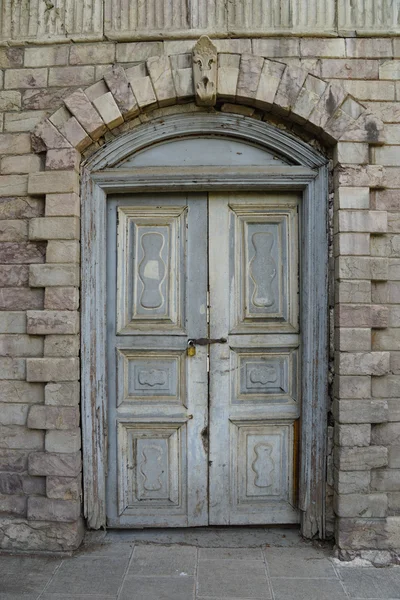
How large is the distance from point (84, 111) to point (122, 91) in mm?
298

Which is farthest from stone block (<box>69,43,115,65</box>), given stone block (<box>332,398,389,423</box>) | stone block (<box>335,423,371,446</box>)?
stone block (<box>335,423,371,446</box>)

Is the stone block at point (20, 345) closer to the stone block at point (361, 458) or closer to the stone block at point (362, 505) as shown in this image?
the stone block at point (361, 458)

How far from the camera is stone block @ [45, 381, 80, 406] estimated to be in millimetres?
3229

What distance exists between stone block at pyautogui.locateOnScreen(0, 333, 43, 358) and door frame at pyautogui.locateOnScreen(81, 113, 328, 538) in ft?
1.04

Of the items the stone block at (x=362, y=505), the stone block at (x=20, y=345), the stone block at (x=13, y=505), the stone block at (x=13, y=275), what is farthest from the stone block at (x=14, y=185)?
the stone block at (x=362, y=505)

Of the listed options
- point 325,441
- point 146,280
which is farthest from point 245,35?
point 325,441

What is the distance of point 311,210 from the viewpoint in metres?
3.34

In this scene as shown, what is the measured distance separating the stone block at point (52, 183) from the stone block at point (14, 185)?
7cm

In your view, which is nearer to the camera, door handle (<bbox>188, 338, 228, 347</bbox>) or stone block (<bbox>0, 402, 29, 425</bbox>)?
stone block (<bbox>0, 402, 29, 425</bbox>)

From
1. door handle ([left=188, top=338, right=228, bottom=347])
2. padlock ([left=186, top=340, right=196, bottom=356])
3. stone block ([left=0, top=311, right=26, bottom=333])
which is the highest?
stone block ([left=0, top=311, right=26, bottom=333])

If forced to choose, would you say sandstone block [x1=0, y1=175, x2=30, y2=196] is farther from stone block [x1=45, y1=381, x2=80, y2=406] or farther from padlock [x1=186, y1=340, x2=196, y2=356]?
padlock [x1=186, y1=340, x2=196, y2=356]

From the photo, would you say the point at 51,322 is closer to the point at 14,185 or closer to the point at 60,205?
the point at 60,205

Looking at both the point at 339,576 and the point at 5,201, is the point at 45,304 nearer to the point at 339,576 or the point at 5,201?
the point at 5,201

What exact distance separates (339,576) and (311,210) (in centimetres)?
242
